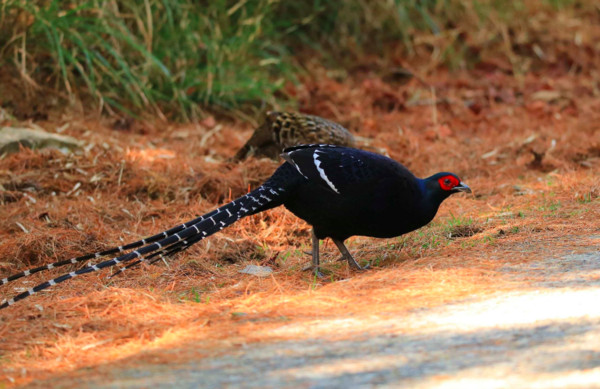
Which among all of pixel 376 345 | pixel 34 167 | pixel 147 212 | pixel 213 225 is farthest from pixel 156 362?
pixel 34 167

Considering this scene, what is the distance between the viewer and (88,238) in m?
5.32

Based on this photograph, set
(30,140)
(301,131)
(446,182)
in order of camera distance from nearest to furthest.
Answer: (446,182)
(30,140)
(301,131)

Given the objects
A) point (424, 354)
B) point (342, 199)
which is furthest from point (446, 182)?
point (424, 354)

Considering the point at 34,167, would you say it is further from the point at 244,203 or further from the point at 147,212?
the point at 244,203

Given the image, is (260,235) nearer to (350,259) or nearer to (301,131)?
(350,259)

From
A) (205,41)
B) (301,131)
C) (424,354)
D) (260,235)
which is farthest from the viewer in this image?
(205,41)

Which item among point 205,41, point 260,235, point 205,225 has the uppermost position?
point 205,41

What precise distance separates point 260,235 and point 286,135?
1868mm

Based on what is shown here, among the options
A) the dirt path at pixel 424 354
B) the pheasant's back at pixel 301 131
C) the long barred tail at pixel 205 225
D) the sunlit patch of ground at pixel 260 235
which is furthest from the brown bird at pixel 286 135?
the dirt path at pixel 424 354

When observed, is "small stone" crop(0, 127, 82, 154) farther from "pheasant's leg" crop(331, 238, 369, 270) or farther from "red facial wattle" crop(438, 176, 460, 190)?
"red facial wattle" crop(438, 176, 460, 190)

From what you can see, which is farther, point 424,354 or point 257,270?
point 257,270

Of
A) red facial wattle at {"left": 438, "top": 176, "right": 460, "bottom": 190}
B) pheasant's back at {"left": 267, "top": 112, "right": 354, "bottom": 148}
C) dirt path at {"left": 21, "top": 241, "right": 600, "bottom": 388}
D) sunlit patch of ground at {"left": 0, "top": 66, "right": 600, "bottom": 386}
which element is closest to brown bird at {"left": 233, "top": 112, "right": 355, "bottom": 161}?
pheasant's back at {"left": 267, "top": 112, "right": 354, "bottom": 148}

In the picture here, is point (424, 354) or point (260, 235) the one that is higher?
point (424, 354)

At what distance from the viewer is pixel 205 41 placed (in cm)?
915
